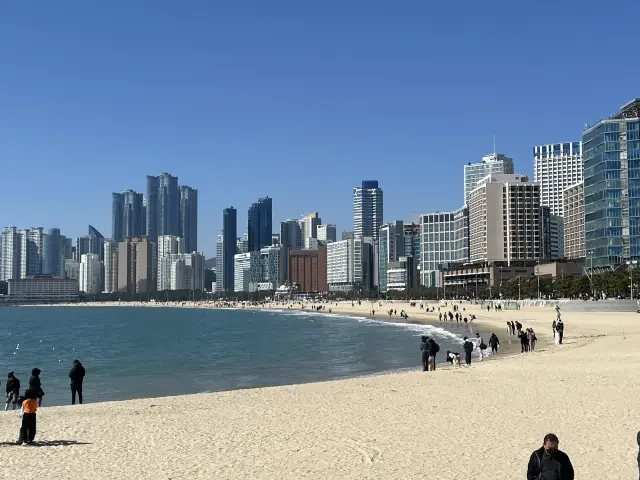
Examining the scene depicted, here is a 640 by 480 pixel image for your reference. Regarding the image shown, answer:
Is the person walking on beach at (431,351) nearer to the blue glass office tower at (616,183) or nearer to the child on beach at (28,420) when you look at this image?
the child on beach at (28,420)

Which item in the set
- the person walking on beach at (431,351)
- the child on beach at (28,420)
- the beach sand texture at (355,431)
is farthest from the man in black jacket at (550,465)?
the person walking on beach at (431,351)

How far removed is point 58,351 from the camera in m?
54.6

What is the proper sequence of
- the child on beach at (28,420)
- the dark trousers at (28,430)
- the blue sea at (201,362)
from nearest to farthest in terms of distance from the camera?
the child on beach at (28,420) → the dark trousers at (28,430) → the blue sea at (201,362)

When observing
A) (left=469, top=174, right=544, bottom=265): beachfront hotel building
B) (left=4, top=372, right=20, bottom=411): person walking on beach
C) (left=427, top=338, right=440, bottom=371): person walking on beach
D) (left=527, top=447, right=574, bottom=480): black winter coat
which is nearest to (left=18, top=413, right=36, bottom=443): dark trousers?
(left=4, top=372, right=20, bottom=411): person walking on beach

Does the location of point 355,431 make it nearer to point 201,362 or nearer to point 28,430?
point 28,430

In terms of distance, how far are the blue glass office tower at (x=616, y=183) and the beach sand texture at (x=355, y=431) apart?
85.2 m

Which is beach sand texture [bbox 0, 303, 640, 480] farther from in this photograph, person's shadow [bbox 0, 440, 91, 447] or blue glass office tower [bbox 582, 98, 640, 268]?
blue glass office tower [bbox 582, 98, 640, 268]

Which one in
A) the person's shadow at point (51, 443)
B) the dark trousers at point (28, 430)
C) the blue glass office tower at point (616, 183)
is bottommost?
the person's shadow at point (51, 443)

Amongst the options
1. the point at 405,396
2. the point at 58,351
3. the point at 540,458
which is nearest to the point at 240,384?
the point at 405,396

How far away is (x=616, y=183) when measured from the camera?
103188mm

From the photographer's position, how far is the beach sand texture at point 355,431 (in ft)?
40.1

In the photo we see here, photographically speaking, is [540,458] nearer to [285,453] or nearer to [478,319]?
[285,453]

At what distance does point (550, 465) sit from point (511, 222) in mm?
191503

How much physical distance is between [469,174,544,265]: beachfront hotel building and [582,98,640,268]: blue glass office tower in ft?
275
